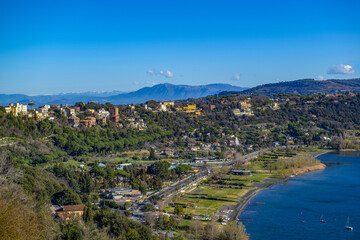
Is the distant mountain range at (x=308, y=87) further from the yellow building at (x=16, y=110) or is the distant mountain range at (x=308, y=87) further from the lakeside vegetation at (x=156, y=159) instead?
the yellow building at (x=16, y=110)

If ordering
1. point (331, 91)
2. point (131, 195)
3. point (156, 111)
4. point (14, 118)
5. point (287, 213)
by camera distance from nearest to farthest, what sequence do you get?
1. point (287, 213)
2. point (131, 195)
3. point (14, 118)
4. point (156, 111)
5. point (331, 91)

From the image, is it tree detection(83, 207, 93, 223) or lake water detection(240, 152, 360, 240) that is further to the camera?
lake water detection(240, 152, 360, 240)

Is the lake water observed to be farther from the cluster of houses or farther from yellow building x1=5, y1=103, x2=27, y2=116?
yellow building x1=5, y1=103, x2=27, y2=116

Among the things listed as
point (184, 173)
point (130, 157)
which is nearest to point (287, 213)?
point (184, 173)

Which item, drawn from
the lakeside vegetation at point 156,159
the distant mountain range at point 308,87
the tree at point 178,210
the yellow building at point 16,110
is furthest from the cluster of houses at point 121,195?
the distant mountain range at point 308,87

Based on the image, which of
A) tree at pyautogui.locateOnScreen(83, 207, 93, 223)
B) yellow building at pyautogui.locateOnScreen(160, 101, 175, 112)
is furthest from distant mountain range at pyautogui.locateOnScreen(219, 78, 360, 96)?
tree at pyautogui.locateOnScreen(83, 207, 93, 223)

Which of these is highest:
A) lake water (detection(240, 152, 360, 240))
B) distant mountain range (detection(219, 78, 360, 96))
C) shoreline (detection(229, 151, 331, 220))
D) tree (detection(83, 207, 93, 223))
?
distant mountain range (detection(219, 78, 360, 96))

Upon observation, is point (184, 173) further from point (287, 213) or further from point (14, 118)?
point (14, 118)
